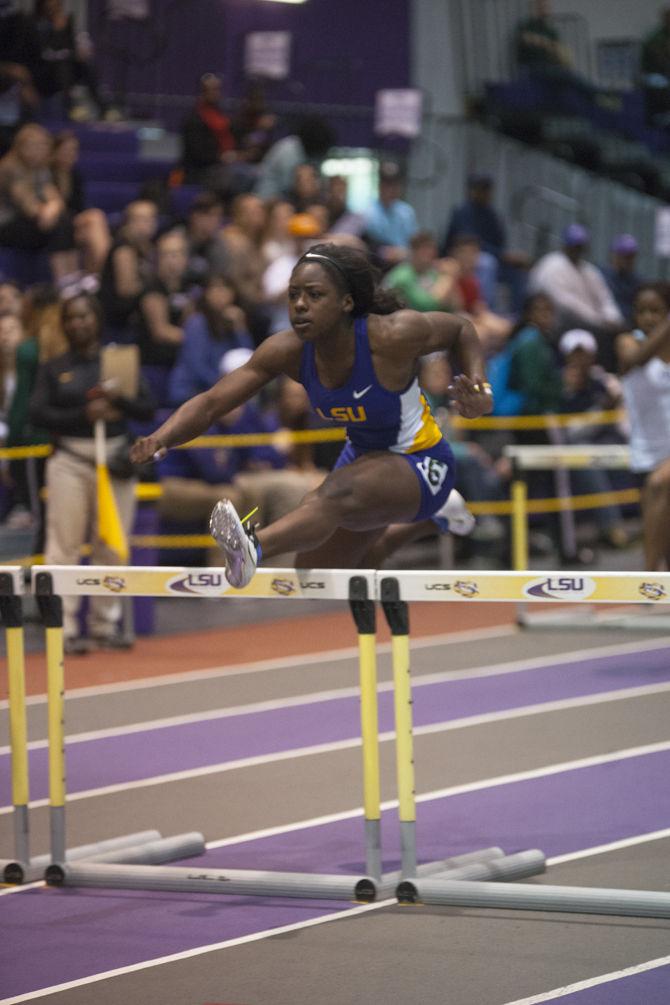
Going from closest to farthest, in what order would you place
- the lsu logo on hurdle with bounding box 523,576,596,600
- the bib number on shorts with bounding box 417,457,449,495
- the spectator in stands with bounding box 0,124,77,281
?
the lsu logo on hurdle with bounding box 523,576,596,600 → the bib number on shorts with bounding box 417,457,449,495 → the spectator in stands with bounding box 0,124,77,281

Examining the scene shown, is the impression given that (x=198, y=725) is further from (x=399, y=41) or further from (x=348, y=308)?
(x=399, y=41)

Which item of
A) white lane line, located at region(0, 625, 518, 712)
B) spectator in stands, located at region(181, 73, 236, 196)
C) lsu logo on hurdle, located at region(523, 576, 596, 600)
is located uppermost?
spectator in stands, located at region(181, 73, 236, 196)

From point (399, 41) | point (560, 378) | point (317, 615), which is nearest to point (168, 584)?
point (317, 615)

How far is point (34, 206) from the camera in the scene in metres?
14.2

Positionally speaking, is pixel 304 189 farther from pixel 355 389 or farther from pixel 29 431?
pixel 355 389

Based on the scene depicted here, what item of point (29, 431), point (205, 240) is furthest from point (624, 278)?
point (29, 431)

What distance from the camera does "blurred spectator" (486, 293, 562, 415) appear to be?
47.5 feet

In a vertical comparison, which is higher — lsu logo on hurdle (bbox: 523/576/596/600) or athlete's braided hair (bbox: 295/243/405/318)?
athlete's braided hair (bbox: 295/243/405/318)

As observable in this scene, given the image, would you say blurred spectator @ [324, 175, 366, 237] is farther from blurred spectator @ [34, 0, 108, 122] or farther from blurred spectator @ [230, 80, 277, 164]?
blurred spectator @ [34, 0, 108, 122]

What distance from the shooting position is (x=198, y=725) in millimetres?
8914

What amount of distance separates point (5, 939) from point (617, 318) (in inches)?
510

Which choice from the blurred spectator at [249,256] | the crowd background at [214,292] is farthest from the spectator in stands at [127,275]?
the blurred spectator at [249,256]

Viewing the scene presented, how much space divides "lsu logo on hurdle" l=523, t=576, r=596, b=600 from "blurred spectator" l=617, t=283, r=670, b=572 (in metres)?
4.32

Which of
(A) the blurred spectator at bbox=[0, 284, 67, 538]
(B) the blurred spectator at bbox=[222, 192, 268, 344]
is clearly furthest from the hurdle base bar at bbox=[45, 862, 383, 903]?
(B) the blurred spectator at bbox=[222, 192, 268, 344]
